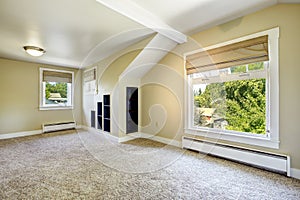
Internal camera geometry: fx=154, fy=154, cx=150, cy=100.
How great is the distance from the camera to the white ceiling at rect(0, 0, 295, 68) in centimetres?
207

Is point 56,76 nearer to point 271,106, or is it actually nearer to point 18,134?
point 18,134

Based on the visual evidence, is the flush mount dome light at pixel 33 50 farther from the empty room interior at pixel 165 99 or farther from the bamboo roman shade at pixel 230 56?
the bamboo roman shade at pixel 230 56

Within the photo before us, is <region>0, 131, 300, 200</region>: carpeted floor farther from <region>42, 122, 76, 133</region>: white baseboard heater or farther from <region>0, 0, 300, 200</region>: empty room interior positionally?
<region>42, 122, 76, 133</region>: white baseboard heater

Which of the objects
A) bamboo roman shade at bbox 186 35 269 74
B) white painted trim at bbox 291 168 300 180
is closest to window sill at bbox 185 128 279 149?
white painted trim at bbox 291 168 300 180

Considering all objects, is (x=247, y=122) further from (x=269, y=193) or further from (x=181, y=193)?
(x=181, y=193)

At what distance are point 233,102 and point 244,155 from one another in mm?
901

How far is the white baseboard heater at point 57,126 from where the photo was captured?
478cm

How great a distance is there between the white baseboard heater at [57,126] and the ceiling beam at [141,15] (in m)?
4.34

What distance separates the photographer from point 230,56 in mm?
2641

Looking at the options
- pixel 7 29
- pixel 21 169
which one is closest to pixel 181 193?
pixel 21 169

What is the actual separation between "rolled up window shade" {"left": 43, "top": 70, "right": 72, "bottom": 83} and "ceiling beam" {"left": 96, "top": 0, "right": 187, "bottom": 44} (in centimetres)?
397

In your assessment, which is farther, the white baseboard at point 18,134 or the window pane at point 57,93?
the window pane at point 57,93

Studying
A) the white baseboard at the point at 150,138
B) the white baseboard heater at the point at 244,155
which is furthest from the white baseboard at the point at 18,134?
the white baseboard heater at the point at 244,155

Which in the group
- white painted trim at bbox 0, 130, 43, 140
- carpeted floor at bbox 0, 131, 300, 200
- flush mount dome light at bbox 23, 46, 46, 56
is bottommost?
carpeted floor at bbox 0, 131, 300, 200
